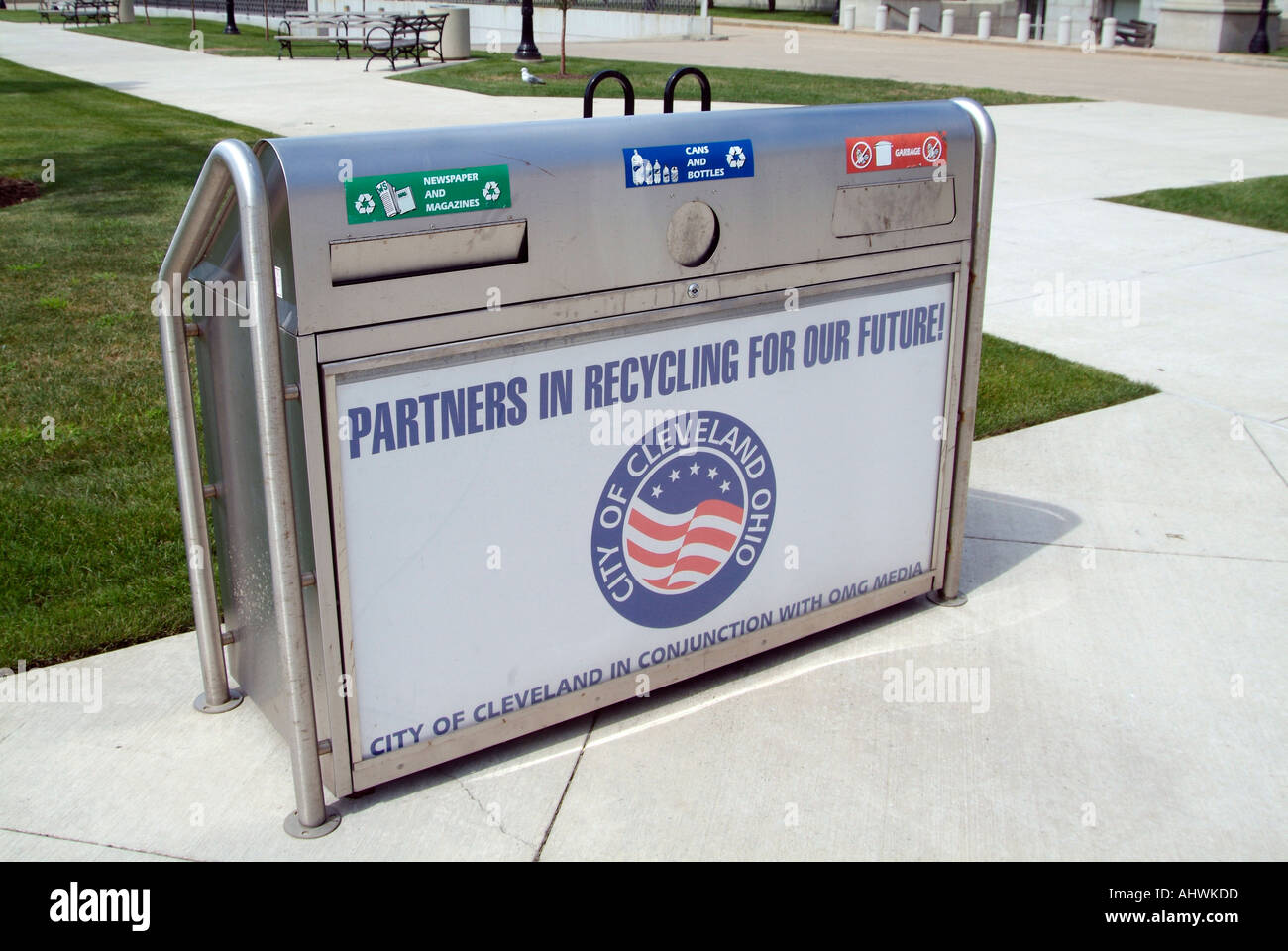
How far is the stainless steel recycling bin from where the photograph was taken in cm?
268

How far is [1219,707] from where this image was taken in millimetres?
3586

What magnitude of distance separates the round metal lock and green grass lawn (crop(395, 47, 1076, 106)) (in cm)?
1385

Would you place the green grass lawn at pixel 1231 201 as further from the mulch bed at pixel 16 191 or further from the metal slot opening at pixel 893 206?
the mulch bed at pixel 16 191

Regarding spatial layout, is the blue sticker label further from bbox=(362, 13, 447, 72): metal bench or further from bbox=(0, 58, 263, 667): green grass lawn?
bbox=(362, 13, 447, 72): metal bench

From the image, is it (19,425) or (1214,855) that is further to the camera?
(19,425)

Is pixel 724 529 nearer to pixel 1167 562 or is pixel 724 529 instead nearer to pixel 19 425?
pixel 1167 562

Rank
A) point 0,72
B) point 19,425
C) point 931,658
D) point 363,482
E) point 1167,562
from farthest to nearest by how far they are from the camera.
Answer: point 0,72
point 19,425
point 1167,562
point 931,658
point 363,482

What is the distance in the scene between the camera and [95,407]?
5625 mm

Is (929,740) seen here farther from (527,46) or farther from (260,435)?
(527,46)

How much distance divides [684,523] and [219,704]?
1394 mm

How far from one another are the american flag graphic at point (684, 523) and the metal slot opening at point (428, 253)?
76 cm

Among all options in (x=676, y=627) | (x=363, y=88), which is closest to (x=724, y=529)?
(x=676, y=627)

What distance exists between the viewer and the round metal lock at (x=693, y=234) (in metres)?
3.10
